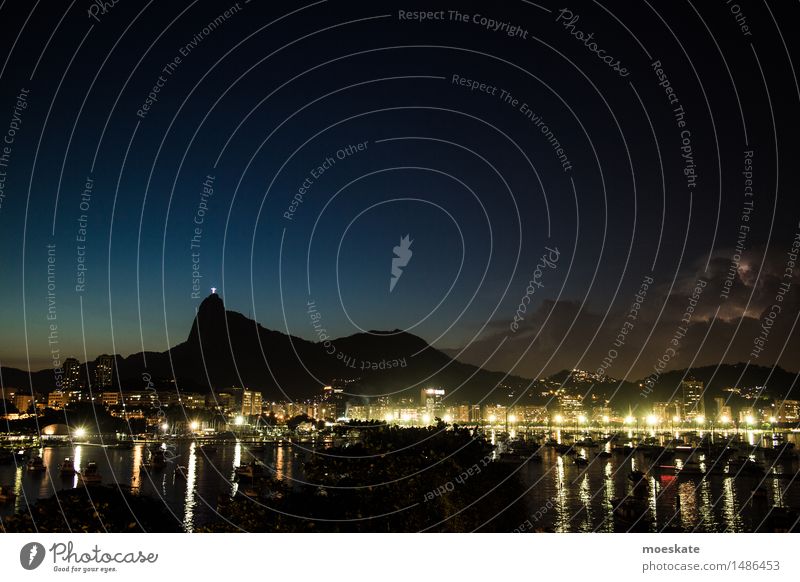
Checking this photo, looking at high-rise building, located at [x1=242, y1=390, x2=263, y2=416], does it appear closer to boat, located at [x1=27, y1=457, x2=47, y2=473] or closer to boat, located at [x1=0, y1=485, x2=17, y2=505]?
boat, located at [x1=27, y1=457, x2=47, y2=473]

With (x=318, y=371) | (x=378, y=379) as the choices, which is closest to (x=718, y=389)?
(x=378, y=379)

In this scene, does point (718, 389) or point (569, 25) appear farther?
point (718, 389)

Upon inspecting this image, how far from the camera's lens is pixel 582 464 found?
159ft

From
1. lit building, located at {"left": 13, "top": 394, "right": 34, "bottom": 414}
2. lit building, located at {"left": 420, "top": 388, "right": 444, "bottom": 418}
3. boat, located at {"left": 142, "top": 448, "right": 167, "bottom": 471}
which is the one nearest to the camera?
boat, located at {"left": 142, "top": 448, "right": 167, "bottom": 471}

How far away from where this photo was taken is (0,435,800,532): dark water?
24.8 meters

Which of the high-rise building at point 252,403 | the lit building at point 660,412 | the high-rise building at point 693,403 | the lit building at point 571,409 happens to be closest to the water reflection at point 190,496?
the high-rise building at point 252,403

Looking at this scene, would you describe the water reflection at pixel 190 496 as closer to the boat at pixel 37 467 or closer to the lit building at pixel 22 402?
the boat at pixel 37 467

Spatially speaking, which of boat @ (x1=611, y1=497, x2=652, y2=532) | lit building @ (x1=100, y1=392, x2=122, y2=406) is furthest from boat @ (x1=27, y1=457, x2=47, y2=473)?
lit building @ (x1=100, y1=392, x2=122, y2=406)

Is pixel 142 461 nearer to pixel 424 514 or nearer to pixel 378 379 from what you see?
pixel 424 514

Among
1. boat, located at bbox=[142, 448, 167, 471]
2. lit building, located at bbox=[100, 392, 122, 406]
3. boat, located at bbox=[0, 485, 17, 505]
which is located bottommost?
boat, located at bbox=[142, 448, 167, 471]

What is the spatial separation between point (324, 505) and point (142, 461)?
43332mm

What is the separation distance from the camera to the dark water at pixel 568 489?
24812 mm

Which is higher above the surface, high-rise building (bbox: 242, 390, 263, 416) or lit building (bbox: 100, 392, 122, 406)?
lit building (bbox: 100, 392, 122, 406)

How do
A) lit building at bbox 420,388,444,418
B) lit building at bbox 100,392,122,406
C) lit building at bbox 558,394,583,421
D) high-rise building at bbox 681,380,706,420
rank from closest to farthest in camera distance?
lit building at bbox 420,388,444,418 < lit building at bbox 100,392,122,406 < high-rise building at bbox 681,380,706,420 < lit building at bbox 558,394,583,421
